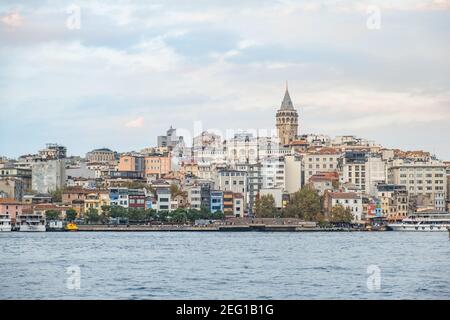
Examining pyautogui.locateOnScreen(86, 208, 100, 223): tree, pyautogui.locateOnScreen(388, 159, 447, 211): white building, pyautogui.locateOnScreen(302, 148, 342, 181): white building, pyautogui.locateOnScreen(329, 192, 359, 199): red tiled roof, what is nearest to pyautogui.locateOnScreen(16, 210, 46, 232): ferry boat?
pyautogui.locateOnScreen(86, 208, 100, 223): tree

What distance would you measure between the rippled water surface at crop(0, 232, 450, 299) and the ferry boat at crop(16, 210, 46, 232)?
17.0 m

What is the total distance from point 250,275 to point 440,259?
5.41 m

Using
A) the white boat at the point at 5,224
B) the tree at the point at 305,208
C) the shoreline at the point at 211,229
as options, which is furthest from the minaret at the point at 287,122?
the white boat at the point at 5,224

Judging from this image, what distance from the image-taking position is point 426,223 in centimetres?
4550

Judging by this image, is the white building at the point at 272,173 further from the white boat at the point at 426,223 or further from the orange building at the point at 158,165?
the orange building at the point at 158,165

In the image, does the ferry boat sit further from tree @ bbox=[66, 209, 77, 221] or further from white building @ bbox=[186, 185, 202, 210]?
white building @ bbox=[186, 185, 202, 210]

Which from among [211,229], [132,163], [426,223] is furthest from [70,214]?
[132,163]

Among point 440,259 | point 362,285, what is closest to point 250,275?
point 362,285

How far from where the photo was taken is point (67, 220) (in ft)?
152

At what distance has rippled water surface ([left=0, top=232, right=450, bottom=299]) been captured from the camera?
48.9 ft

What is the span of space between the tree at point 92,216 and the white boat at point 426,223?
420 inches

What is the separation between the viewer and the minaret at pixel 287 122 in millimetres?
69375

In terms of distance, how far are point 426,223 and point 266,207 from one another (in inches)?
242

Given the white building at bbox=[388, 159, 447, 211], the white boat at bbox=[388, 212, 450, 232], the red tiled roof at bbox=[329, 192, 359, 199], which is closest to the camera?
the white boat at bbox=[388, 212, 450, 232]
